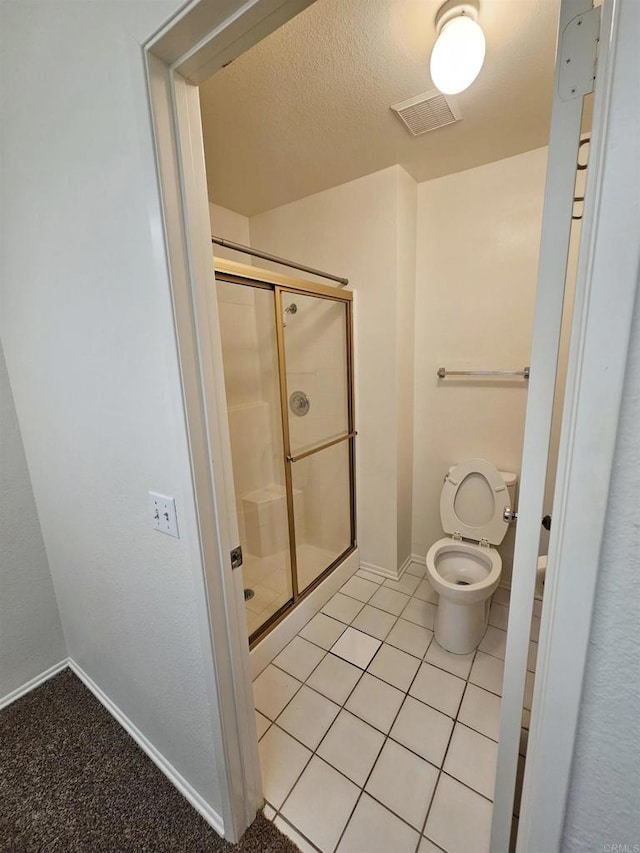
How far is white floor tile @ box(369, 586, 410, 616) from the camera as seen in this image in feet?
6.91

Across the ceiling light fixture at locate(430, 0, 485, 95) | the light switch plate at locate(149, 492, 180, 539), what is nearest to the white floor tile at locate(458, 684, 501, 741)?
the light switch plate at locate(149, 492, 180, 539)

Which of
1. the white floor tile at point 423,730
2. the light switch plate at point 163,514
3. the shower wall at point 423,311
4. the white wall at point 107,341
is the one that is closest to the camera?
the white wall at point 107,341

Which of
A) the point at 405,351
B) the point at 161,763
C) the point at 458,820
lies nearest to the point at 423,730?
the point at 458,820

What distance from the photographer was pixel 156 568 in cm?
107

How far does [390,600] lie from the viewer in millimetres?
2180

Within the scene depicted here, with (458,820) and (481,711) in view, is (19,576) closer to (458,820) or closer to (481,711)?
(458,820)

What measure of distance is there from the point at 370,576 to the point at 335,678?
2.67 ft

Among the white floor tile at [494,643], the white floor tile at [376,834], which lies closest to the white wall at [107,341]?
the white floor tile at [376,834]

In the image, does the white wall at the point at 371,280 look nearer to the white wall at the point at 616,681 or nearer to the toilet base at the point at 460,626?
the toilet base at the point at 460,626

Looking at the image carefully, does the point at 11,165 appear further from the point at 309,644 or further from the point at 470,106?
the point at 309,644

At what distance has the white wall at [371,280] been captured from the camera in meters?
1.98

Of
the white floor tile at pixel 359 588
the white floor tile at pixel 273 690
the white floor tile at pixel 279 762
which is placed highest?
the white floor tile at pixel 359 588

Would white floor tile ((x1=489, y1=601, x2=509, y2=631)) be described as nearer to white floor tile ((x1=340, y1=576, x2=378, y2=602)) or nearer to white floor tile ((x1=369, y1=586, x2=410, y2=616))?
white floor tile ((x1=369, y1=586, x2=410, y2=616))

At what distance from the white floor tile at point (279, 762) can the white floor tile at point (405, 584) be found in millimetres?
1080
